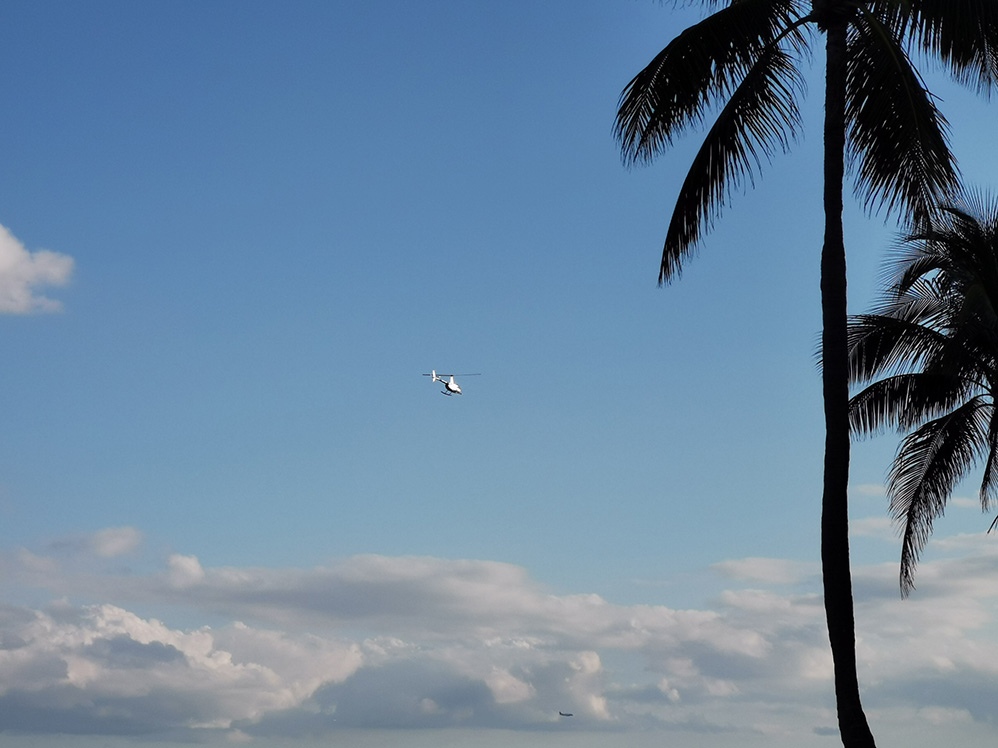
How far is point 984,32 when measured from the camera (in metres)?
14.9

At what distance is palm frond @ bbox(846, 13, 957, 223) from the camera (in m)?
15.4

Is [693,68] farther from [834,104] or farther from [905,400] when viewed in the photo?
[905,400]

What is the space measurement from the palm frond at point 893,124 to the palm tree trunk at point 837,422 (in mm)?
453

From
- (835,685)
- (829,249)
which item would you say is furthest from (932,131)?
(835,685)

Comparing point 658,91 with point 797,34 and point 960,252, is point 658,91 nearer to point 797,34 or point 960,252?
point 797,34

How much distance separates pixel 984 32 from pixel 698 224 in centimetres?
Result: 409

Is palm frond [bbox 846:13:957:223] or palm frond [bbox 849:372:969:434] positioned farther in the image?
palm frond [bbox 849:372:969:434]

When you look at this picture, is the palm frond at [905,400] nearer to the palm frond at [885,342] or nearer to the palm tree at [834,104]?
the palm frond at [885,342]

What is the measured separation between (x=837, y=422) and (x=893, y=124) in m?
4.05

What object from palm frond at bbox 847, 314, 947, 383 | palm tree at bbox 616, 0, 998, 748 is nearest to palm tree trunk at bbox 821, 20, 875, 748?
palm tree at bbox 616, 0, 998, 748

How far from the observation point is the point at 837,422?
568 inches

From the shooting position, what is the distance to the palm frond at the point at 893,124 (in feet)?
50.6

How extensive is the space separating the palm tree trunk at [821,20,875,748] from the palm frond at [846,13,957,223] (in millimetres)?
453

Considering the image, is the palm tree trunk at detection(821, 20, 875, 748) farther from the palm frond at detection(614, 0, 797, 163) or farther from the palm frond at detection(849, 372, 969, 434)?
the palm frond at detection(849, 372, 969, 434)
